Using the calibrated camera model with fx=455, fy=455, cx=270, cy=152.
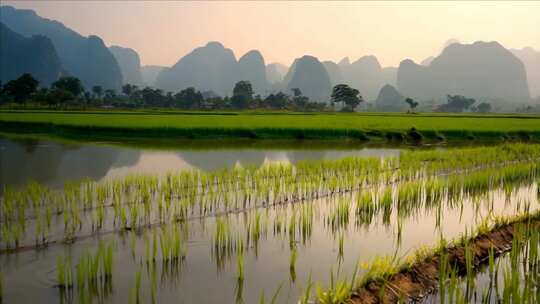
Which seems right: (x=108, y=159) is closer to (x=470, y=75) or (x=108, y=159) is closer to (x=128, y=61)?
(x=470, y=75)

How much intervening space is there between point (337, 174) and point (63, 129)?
48.8ft

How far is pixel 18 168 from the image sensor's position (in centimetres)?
962

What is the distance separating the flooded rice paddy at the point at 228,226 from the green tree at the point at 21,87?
33719 millimetres

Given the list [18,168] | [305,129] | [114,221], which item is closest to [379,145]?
[305,129]

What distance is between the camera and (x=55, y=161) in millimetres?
10711

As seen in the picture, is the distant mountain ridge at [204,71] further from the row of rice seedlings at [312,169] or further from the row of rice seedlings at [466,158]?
the row of rice seedlings at [312,169]

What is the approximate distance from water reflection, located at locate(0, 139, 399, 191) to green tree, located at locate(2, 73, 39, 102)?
1075 inches

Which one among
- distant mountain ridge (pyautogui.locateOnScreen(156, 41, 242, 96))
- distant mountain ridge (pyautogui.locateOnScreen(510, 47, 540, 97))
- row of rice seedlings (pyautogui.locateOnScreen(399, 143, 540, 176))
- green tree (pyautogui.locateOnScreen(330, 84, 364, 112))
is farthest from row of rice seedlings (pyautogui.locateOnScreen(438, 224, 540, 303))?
distant mountain ridge (pyautogui.locateOnScreen(510, 47, 540, 97))

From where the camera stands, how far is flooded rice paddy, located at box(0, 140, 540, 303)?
11.9ft

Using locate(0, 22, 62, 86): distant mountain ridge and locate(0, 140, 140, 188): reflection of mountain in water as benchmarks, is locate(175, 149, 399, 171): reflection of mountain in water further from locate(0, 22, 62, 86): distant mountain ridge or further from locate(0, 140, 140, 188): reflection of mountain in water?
locate(0, 22, 62, 86): distant mountain ridge

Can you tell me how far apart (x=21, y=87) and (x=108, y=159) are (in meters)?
33.6

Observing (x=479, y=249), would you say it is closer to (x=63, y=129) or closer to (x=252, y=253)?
(x=252, y=253)

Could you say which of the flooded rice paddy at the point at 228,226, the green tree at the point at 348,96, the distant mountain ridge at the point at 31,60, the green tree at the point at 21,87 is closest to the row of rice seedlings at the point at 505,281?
the flooded rice paddy at the point at 228,226

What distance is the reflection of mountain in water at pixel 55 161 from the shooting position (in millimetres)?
8500
